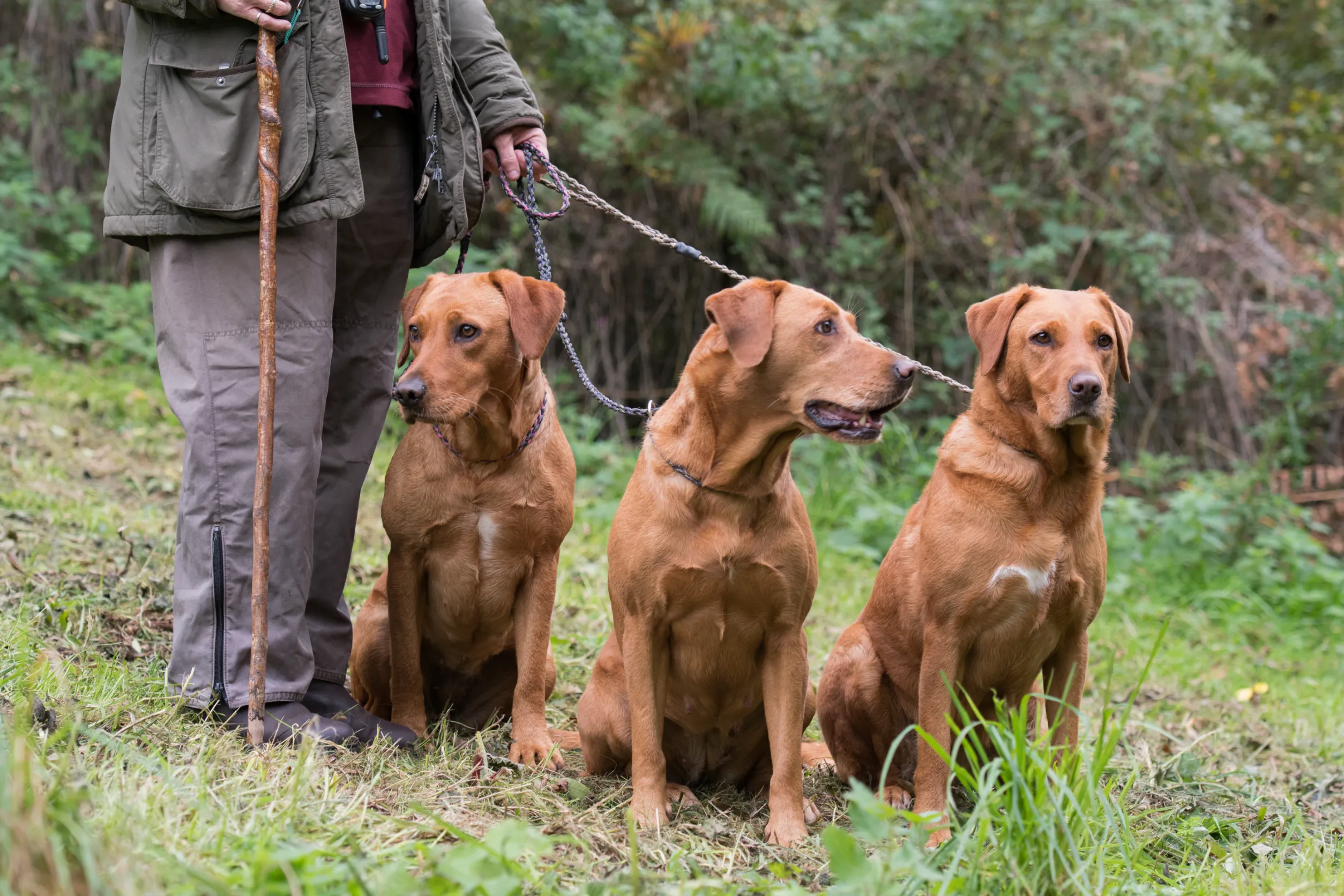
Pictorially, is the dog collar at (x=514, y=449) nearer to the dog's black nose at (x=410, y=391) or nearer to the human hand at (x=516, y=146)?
the dog's black nose at (x=410, y=391)

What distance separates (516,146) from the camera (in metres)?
4.41

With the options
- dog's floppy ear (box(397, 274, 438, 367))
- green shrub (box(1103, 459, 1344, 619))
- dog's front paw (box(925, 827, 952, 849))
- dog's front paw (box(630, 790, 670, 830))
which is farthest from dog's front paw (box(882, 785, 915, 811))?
green shrub (box(1103, 459, 1344, 619))

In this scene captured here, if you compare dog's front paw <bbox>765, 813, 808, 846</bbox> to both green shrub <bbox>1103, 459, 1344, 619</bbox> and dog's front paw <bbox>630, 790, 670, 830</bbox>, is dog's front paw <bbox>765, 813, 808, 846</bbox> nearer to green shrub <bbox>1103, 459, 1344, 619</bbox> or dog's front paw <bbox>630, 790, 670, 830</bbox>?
dog's front paw <bbox>630, 790, 670, 830</bbox>

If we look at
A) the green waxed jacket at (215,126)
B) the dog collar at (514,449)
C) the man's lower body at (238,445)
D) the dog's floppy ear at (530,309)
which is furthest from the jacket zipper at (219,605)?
the dog's floppy ear at (530,309)

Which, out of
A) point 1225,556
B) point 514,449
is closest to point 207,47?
point 514,449

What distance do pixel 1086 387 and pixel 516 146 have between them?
7.57ft

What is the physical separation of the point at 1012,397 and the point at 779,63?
6.33 m

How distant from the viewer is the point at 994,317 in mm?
3730

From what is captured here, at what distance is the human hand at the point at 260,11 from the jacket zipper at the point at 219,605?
1.49m

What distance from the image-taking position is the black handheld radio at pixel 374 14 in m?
3.62

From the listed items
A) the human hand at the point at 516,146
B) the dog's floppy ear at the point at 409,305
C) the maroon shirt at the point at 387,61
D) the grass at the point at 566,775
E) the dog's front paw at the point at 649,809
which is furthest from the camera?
the human hand at the point at 516,146

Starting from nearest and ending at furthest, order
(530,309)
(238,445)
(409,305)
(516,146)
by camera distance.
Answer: (238,445) < (530,309) < (409,305) < (516,146)

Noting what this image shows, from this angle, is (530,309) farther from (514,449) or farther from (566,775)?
(566,775)

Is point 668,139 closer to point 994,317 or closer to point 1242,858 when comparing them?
point 994,317
